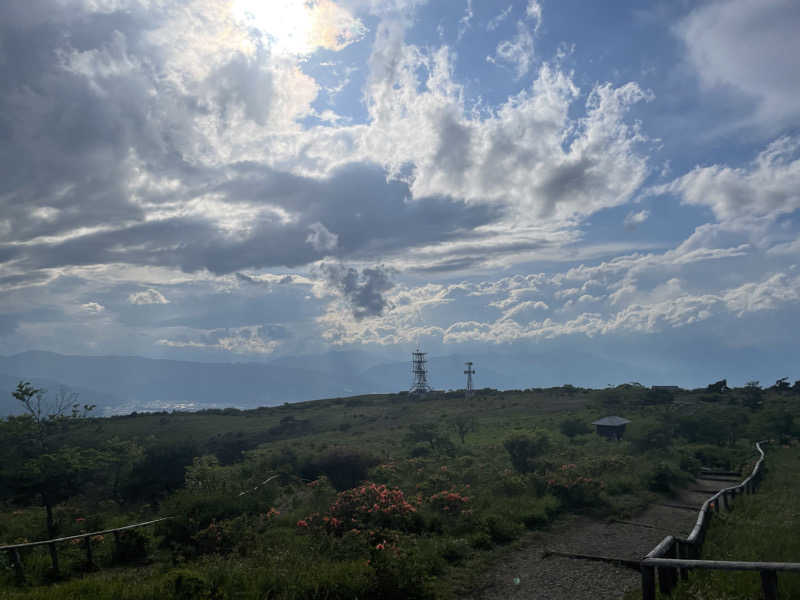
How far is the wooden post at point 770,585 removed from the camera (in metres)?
6.17

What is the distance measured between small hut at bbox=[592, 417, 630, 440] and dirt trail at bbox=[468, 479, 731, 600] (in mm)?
23131

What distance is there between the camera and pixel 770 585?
6.22 metres

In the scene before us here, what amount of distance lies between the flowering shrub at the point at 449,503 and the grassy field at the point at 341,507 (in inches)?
1.6

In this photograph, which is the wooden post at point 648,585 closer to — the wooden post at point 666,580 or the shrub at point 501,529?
the wooden post at point 666,580

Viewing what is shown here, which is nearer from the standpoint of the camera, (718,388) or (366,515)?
(366,515)

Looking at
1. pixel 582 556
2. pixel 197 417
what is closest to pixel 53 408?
pixel 582 556

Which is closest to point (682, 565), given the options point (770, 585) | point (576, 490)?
point (770, 585)

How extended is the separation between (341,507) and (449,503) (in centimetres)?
342

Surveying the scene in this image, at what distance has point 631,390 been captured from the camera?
202ft

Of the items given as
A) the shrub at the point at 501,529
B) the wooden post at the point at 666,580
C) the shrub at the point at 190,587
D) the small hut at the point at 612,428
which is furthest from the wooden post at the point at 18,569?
the small hut at the point at 612,428

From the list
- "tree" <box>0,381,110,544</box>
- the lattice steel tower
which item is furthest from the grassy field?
the lattice steel tower

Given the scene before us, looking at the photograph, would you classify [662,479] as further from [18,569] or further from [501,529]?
[18,569]

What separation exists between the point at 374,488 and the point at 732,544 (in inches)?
333

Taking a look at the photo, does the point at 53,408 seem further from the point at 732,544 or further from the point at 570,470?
the point at 732,544
